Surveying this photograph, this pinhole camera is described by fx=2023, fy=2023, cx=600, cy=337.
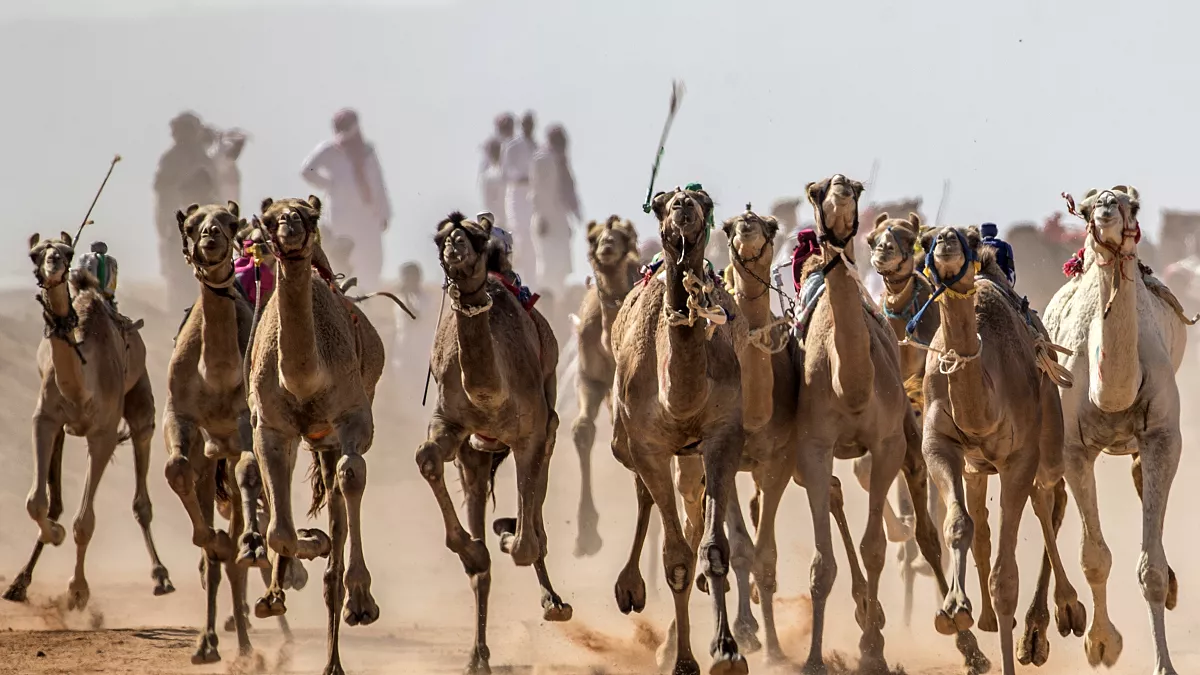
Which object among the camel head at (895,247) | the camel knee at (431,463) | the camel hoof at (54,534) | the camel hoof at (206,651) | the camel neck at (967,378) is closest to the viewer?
the camel neck at (967,378)

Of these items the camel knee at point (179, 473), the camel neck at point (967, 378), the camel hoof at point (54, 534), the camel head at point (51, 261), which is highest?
the camel head at point (51, 261)

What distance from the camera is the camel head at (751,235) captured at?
432 inches

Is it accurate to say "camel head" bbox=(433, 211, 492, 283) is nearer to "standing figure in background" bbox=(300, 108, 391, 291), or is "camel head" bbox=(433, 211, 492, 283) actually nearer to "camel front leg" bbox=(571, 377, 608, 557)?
"camel front leg" bbox=(571, 377, 608, 557)

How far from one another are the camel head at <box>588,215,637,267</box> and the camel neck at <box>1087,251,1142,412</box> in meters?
4.61

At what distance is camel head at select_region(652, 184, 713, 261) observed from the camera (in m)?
9.84

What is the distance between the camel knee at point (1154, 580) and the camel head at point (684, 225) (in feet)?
9.79

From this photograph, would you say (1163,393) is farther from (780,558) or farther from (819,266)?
(780,558)

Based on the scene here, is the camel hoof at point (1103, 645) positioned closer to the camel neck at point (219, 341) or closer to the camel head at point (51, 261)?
the camel neck at point (219, 341)

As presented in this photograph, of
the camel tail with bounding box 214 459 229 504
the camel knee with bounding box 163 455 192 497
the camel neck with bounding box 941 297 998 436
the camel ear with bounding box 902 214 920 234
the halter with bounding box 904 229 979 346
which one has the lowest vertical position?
the camel knee with bounding box 163 455 192 497

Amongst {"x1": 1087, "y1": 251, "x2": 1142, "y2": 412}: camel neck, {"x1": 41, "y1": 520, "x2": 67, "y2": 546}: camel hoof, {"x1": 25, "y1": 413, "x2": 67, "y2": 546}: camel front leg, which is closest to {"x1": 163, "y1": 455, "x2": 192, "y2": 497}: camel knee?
{"x1": 25, "y1": 413, "x2": 67, "y2": 546}: camel front leg

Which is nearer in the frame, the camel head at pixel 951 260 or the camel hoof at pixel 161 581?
the camel head at pixel 951 260

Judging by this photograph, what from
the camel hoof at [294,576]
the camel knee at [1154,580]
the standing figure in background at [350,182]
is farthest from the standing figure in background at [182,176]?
the camel knee at [1154,580]

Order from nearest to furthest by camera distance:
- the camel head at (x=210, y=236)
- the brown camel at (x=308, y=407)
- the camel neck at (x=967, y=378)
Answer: the camel neck at (x=967, y=378), the brown camel at (x=308, y=407), the camel head at (x=210, y=236)

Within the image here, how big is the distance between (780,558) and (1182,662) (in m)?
6.56
